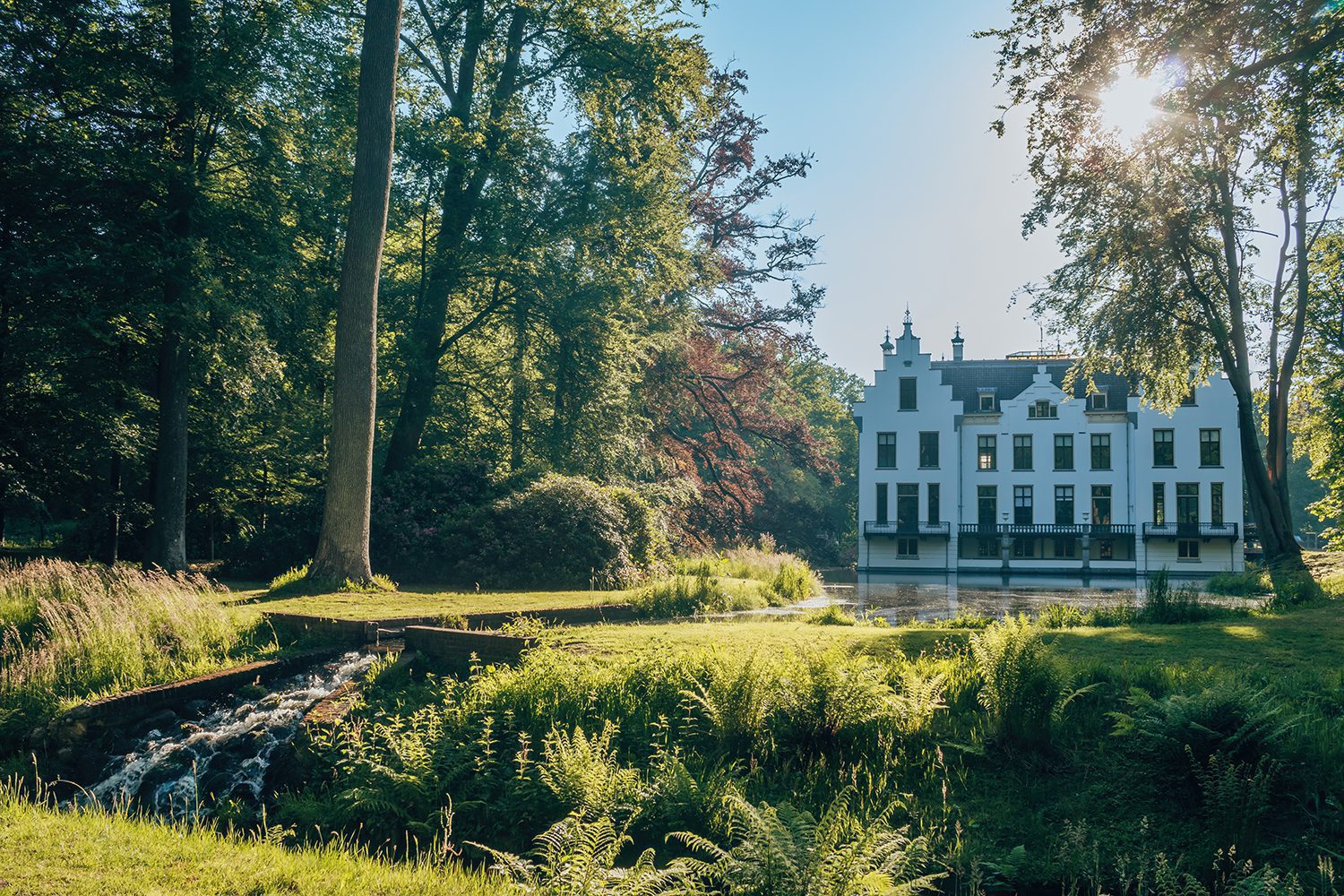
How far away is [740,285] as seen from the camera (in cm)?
Answer: 3559

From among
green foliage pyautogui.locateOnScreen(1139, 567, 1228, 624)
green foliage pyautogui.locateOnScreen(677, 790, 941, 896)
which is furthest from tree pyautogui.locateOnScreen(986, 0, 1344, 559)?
green foliage pyautogui.locateOnScreen(677, 790, 941, 896)

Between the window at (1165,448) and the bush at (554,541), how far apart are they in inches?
1463

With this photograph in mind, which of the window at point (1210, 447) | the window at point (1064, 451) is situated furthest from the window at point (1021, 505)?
the window at point (1210, 447)

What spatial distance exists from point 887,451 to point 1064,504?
9.36m

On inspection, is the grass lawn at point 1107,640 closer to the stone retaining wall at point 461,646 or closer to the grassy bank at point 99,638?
the stone retaining wall at point 461,646

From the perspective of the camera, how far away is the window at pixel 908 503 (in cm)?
4681

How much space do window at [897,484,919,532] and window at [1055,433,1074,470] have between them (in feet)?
24.0

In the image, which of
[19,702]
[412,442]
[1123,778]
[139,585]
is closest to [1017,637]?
[1123,778]

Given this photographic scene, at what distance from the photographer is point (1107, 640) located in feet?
29.5

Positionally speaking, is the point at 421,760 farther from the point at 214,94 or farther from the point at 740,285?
the point at 740,285

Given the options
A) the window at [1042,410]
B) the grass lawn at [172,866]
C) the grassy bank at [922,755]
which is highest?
the window at [1042,410]

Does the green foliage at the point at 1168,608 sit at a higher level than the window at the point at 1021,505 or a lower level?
lower

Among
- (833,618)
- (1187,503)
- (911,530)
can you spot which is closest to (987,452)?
(911,530)

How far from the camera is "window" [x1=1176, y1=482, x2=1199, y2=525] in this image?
44.2 m
